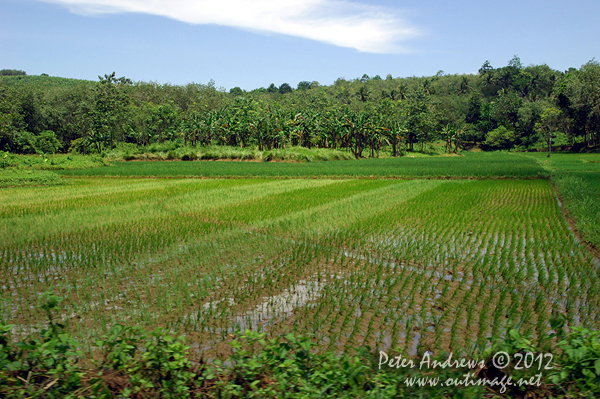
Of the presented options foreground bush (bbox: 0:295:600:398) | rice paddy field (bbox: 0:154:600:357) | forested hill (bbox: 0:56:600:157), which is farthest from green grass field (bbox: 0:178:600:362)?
forested hill (bbox: 0:56:600:157)

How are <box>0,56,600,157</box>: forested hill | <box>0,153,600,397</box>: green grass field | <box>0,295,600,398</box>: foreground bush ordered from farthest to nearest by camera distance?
1. <box>0,56,600,157</box>: forested hill
2. <box>0,153,600,397</box>: green grass field
3. <box>0,295,600,398</box>: foreground bush

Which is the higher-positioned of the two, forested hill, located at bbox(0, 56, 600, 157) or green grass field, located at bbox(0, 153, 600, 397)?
forested hill, located at bbox(0, 56, 600, 157)

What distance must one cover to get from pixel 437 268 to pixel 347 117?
39.2 m

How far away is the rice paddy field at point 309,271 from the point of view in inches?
177

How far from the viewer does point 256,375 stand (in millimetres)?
3166

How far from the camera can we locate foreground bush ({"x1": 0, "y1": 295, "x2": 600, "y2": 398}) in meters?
2.95

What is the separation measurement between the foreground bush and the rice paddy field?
663mm

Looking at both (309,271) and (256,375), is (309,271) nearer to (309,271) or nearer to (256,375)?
(309,271)

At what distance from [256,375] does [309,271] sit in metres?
3.46

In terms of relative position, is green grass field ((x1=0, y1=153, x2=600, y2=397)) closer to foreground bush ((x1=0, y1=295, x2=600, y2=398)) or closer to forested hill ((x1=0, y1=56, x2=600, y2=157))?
foreground bush ((x1=0, y1=295, x2=600, y2=398))

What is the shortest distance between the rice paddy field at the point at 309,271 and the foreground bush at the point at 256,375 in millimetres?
663

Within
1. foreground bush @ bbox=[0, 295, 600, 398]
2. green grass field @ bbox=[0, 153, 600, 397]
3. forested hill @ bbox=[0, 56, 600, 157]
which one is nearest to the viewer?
foreground bush @ bbox=[0, 295, 600, 398]

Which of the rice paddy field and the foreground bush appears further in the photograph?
the rice paddy field

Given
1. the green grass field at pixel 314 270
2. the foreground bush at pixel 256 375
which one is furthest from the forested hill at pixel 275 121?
the foreground bush at pixel 256 375
